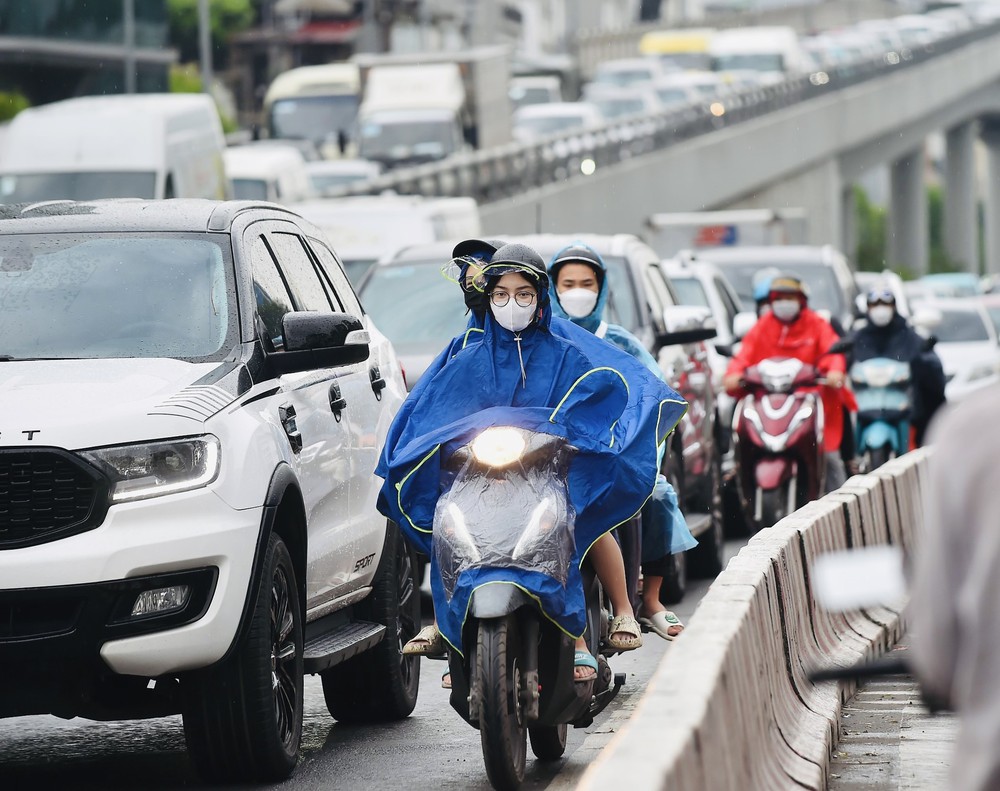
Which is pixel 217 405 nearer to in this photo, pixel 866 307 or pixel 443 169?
pixel 866 307

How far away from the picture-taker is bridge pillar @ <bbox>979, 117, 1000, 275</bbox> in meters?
103

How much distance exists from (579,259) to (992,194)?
10031 centimetres

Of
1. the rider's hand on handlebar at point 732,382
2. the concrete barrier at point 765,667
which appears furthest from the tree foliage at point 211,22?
the concrete barrier at point 765,667

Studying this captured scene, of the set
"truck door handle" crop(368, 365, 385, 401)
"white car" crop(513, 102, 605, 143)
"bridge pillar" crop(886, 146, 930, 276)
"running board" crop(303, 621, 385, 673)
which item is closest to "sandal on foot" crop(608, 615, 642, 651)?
"running board" crop(303, 621, 385, 673)

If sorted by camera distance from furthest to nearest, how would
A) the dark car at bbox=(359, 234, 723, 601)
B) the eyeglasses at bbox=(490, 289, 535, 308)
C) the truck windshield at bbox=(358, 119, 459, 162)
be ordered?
the truck windshield at bbox=(358, 119, 459, 162)
the dark car at bbox=(359, 234, 723, 601)
the eyeglasses at bbox=(490, 289, 535, 308)

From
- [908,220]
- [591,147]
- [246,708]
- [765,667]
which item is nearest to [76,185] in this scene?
[246,708]

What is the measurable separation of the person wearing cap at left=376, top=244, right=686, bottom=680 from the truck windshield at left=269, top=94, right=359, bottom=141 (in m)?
43.2

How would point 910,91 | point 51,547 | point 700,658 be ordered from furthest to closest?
point 910,91
point 51,547
point 700,658

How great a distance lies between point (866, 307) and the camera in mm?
16391

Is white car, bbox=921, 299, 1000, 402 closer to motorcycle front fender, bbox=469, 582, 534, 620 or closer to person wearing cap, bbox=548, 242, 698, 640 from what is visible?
person wearing cap, bbox=548, 242, 698, 640

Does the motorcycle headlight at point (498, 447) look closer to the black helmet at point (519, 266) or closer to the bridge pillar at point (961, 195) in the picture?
the black helmet at point (519, 266)

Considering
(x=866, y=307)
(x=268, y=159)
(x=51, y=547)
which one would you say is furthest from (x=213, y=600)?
(x=268, y=159)

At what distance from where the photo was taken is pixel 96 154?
974 inches

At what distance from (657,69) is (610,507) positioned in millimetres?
67284
